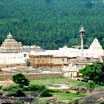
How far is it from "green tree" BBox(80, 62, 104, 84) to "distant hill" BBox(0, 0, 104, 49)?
113ft

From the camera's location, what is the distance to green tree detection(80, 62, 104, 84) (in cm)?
5041

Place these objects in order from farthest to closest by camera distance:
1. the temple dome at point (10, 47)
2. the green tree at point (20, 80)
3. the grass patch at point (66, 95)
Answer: the temple dome at point (10, 47) < the green tree at point (20, 80) < the grass patch at point (66, 95)

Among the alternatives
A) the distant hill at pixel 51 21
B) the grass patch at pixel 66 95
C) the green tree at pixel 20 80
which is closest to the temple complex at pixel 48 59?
the green tree at pixel 20 80

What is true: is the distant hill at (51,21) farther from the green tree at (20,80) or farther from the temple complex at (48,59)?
the green tree at (20,80)

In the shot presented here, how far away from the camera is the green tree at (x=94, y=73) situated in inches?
1984

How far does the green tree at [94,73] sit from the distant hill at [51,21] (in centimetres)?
3456

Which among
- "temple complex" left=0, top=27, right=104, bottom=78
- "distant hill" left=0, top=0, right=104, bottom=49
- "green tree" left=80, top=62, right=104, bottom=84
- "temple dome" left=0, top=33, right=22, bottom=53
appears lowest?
"green tree" left=80, top=62, right=104, bottom=84

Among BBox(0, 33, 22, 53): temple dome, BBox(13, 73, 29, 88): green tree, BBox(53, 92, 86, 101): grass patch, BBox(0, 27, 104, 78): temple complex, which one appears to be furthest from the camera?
BBox(0, 33, 22, 53): temple dome

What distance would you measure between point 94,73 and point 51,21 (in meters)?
59.4

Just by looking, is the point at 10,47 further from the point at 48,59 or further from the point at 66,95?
the point at 66,95

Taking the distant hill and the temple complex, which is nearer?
the temple complex

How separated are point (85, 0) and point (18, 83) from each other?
9624 cm

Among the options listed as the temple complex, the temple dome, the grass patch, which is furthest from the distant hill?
the grass patch

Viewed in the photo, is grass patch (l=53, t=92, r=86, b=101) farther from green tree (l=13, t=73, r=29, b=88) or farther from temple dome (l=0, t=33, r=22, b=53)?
temple dome (l=0, t=33, r=22, b=53)
